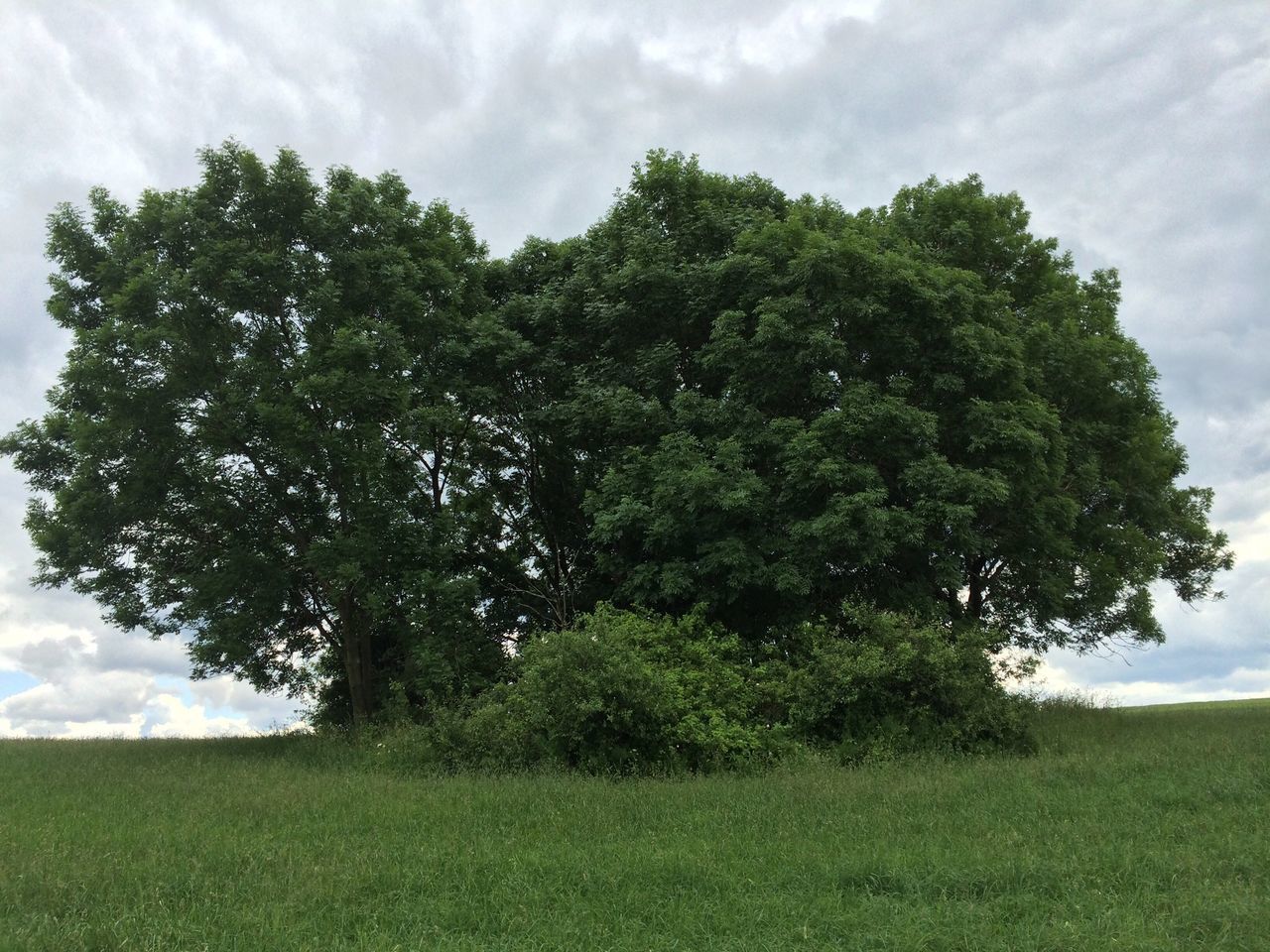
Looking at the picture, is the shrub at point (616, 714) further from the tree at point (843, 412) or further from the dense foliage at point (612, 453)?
the tree at point (843, 412)

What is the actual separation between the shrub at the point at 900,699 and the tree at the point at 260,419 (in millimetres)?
8351

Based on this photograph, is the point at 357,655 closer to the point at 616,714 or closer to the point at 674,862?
the point at 616,714

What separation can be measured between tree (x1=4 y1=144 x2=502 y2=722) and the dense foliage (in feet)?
0.31

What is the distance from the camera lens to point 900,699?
56.0 feet

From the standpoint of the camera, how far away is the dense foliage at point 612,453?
17922mm

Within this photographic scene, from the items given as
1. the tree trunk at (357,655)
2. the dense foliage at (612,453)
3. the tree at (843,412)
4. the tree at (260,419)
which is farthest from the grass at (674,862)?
the tree trunk at (357,655)

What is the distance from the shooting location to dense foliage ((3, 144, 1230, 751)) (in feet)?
58.8

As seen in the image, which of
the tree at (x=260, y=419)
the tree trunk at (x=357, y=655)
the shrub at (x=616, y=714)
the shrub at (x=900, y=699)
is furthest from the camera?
the tree trunk at (x=357, y=655)

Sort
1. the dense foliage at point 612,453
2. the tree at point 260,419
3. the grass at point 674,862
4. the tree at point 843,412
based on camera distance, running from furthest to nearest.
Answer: the tree at point 260,419
the tree at point 843,412
the dense foliage at point 612,453
the grass at point 674,862

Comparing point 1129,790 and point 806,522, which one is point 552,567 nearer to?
point 806,522

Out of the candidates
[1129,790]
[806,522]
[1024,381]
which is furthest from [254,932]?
[1024,381]

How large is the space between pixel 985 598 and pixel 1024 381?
6773 millimetres

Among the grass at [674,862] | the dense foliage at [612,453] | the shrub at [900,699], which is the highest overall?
the dense foliage at [612,453]

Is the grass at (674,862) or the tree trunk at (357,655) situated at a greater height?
the tree trunk at (357,655)
